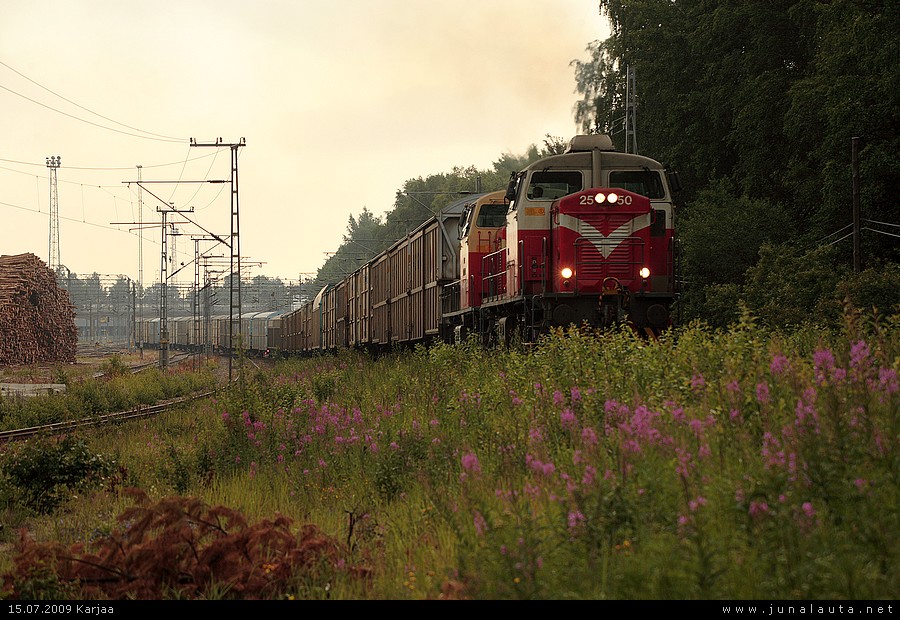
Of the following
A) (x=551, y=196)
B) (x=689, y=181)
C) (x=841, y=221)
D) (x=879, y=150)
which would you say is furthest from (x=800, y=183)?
(x=551, y=196)

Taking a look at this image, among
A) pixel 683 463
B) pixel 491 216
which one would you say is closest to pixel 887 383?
pixel 683 463

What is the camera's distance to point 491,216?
66.9 ft

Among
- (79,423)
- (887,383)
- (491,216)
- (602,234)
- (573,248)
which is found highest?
(491,216)

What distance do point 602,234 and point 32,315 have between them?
118 feet

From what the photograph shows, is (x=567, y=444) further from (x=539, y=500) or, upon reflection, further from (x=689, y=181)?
(x=689, y=181)

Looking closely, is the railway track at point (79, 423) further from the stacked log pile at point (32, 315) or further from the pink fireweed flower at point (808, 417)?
the stacked log pile at point (32, 315)

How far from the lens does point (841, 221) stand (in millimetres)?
32125

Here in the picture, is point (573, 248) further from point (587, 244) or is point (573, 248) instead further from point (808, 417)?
point (808, 417)

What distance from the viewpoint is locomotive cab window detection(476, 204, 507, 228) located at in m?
20.3

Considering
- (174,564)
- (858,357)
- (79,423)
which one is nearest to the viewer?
(174,564)

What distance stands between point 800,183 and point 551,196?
20697mm

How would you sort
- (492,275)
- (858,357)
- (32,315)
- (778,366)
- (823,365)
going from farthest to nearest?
(32,315), (492,275), (778,366), (823,365), (858,357)

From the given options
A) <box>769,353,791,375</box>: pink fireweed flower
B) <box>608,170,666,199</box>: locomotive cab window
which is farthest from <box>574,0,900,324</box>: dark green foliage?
<box>769,353,791,375</box>: pink fireweed flower
